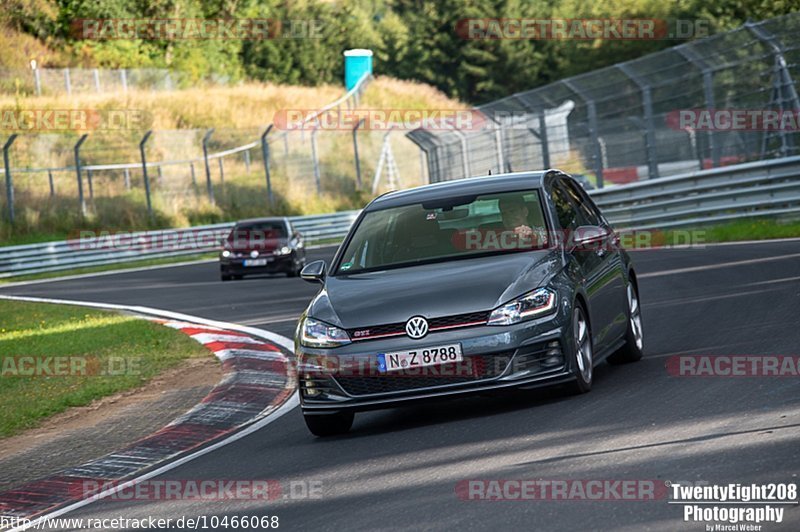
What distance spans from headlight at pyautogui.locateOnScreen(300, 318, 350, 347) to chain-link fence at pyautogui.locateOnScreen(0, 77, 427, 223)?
112 feet

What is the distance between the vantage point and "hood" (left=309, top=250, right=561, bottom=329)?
8.48 meters

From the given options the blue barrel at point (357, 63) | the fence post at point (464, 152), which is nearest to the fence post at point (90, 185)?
the fence post at point (464, 152)

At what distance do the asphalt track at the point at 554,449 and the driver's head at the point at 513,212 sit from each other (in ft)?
3.86

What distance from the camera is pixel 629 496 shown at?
20.0 feet

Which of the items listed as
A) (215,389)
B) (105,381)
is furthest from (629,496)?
(105,381)

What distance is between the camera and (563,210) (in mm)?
10062

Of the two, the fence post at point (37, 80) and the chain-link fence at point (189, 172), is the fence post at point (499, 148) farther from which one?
the fence post at point (37, 80)

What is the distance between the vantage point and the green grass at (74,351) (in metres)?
12.1

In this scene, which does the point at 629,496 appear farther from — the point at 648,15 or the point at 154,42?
the point at 648,15

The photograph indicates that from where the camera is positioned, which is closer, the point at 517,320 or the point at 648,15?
the point at 517,320

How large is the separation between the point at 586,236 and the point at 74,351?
325 inches

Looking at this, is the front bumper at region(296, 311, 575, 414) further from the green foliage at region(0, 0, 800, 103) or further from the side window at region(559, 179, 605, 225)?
the green foliage at region(0, 0, 800, 103)

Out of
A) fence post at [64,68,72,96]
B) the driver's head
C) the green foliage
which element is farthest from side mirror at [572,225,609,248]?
the green foliage

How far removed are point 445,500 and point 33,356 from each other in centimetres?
1014
